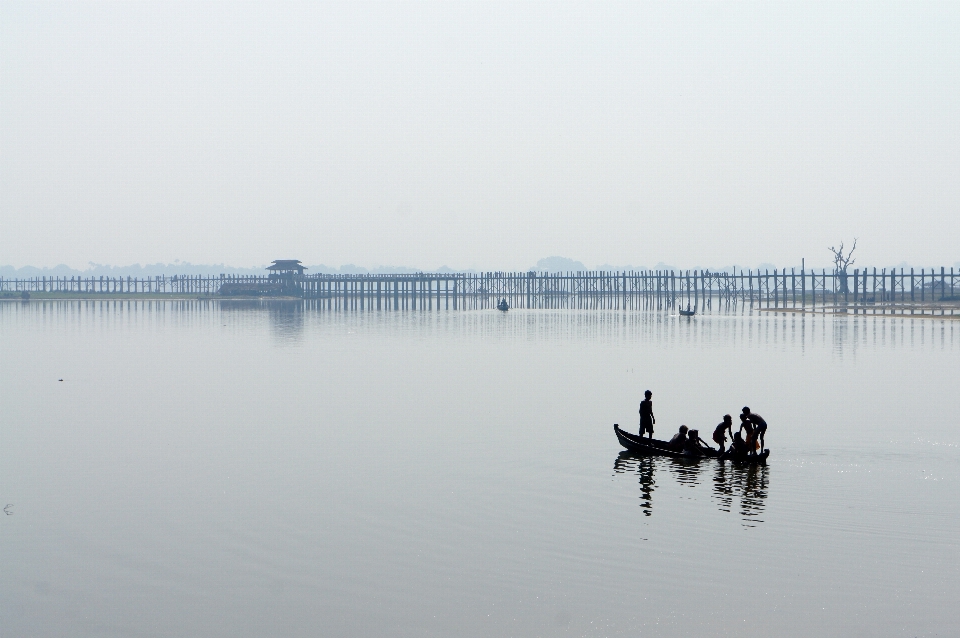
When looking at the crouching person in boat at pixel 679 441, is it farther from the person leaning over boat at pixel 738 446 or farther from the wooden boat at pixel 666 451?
the person leaning over boat at pixel 738 446

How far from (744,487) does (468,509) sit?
5.41m

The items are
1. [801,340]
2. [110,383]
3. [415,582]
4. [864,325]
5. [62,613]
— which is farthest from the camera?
[864,325]

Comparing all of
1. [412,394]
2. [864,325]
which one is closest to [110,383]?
[412,394]

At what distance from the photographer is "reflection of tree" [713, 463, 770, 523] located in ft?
59.6

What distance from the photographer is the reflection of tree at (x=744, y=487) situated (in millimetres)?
18156

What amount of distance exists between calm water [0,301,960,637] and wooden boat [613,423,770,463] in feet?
1.36

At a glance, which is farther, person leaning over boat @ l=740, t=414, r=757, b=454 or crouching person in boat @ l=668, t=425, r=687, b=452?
crouching person in boat @ l=668, t=425, r=687, b=452

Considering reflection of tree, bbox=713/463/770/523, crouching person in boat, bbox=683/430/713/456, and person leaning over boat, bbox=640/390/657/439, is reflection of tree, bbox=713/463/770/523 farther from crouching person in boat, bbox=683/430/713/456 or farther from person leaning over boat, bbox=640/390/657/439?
person leaning over boat, bbox=640/390/657/439

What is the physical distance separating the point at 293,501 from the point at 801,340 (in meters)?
50.0

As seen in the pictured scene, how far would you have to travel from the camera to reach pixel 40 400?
35125 mm

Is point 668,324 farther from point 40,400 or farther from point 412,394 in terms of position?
point 40,400

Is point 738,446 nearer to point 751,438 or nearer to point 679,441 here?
point 751,438

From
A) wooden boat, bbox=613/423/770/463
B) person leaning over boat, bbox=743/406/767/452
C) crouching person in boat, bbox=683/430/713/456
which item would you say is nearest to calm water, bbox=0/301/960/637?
wooden boat, bbox=613/423/770/463

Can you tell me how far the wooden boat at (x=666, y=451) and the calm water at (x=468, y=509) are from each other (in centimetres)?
41
